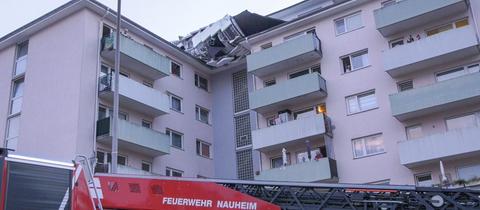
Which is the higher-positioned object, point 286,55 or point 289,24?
point 289,24

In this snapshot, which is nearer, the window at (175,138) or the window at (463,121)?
the window at (463,121)

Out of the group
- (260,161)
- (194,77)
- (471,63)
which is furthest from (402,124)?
(194,77)

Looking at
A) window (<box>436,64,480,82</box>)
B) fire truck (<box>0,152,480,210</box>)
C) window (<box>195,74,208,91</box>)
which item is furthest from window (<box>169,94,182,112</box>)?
fire truck (<box>0,152,480,210</box>)

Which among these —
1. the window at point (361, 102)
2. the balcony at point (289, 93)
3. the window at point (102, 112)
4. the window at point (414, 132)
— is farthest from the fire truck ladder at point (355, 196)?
the balcony at point (289, 93)

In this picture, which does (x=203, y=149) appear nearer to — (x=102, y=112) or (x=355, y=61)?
(x=102, y=112)

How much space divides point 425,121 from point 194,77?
1640 cm

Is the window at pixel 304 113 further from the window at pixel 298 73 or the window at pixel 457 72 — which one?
the window at pixel 457 72

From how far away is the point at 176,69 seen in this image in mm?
38531

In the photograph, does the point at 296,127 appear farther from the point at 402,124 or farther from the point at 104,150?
the point at 104,150

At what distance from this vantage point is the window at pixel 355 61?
33.3 metres

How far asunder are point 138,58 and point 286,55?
8.79 metres

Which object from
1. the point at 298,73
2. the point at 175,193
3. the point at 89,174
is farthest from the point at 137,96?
the point at 89,174

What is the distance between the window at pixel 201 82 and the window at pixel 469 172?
61.8 ft

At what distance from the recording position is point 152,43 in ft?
120
